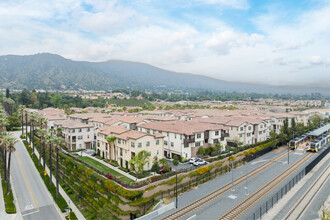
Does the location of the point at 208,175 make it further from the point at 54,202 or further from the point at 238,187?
the point at 54,202

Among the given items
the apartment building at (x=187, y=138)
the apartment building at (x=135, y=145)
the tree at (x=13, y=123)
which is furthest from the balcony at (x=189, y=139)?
the tree at (x=13, y=123)

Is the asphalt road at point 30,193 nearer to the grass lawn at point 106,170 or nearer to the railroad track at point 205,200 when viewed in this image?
the grass lawn at point 106,170

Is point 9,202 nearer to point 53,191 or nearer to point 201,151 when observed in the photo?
point 53,191

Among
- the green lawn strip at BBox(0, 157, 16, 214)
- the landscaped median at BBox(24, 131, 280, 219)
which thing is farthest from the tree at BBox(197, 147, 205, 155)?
the green lawn strip at BBox(0, 157, 16, 214)

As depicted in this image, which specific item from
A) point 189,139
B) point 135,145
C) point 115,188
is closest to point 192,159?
point 189,139

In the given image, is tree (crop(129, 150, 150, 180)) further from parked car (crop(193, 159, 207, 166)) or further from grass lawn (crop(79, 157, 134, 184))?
parked car (crop(193, 159, 207, 166))

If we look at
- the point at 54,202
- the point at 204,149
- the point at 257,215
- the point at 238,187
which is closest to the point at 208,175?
the point at 238,187
